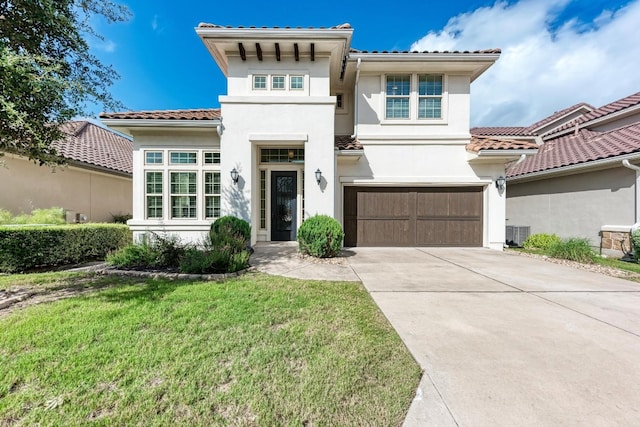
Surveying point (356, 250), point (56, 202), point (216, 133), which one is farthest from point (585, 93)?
point (56, 202)

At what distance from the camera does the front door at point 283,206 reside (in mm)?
9656

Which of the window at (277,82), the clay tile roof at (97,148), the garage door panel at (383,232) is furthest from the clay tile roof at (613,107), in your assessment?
the clay tile roof at (97,148)

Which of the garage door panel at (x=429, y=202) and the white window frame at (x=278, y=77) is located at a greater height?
the white window frame at (x=278, y=77)

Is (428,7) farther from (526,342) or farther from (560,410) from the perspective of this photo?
(560,410)

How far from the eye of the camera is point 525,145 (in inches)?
338

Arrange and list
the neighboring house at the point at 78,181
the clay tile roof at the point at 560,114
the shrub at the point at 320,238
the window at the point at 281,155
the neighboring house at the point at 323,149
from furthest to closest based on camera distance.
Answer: the clay tile roof at the point at 560,114 < the window at the point at 281,155 < the neighboring house at the point at 78,181 < the neighboring house at the point at 323,149 < the shrub at the point at 320,238

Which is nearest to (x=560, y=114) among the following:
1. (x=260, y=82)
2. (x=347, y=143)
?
(x=347, y=143)

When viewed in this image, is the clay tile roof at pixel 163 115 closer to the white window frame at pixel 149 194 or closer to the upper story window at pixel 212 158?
the upper story window at pixel 212 158

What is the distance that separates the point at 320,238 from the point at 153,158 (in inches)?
243

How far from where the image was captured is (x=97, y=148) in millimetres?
12734

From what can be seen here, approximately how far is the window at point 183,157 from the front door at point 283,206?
261 cm

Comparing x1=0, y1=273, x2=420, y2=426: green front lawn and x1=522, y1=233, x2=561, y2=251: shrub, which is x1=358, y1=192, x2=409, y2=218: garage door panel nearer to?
x1=522, y1=233, x2=561, y2=251: shrub

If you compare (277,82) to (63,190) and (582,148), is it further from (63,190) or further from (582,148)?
(582,148)

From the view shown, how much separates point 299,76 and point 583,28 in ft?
51.0
